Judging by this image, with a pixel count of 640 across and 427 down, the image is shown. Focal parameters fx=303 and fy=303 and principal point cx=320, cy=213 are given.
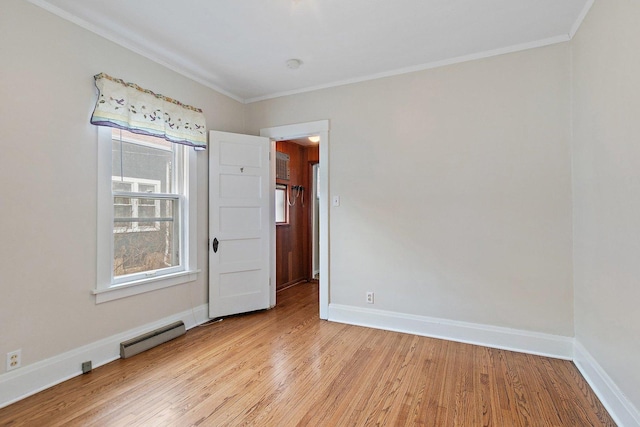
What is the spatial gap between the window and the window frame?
6.04 ft

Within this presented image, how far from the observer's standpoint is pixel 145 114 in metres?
2.65

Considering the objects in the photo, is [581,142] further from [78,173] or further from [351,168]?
[78,173]

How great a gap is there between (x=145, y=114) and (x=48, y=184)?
3.05ft

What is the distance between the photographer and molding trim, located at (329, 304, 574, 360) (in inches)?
99.4

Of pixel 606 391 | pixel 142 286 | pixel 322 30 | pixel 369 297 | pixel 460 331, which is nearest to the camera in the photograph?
pixel 606 391

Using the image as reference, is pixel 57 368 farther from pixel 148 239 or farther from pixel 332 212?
pixel 332 212

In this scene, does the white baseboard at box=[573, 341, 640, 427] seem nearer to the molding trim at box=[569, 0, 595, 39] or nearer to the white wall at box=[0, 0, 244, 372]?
the molding trim at box=[569, 0, 595, 39]

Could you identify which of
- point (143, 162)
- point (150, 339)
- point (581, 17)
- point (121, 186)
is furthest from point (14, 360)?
point (581, 17)

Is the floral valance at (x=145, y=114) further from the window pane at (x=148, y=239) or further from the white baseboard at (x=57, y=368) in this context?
the white baseboard at (x=57, y=368)

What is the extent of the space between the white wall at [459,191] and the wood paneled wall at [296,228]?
1.65m

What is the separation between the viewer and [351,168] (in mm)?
3355

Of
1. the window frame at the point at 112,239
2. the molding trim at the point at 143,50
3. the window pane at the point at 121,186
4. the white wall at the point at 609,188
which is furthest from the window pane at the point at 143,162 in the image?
the white wall at the point at 609,188

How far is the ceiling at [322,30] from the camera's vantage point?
215cm

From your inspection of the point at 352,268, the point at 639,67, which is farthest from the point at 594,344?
the point at 352,268
